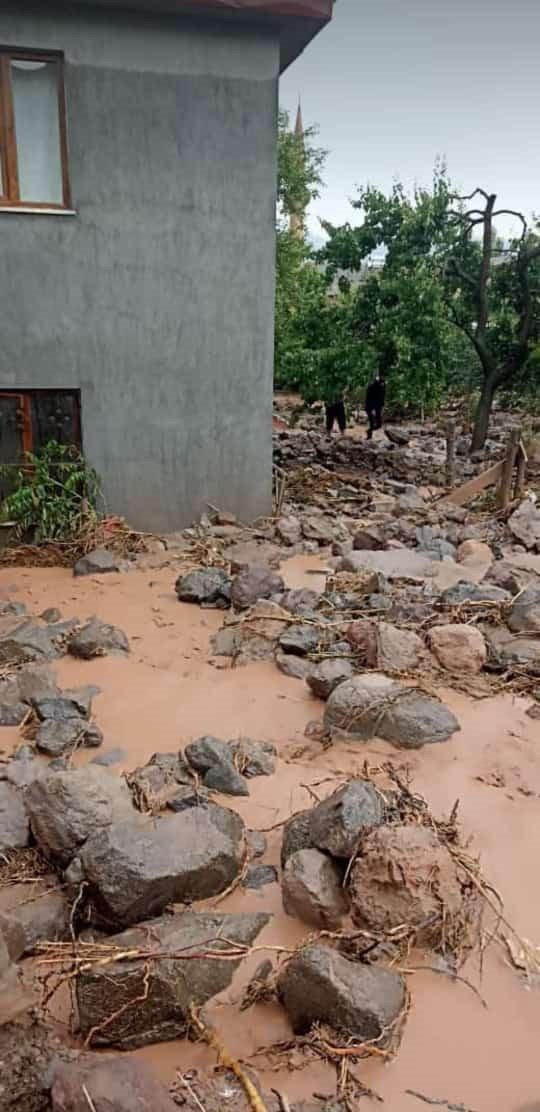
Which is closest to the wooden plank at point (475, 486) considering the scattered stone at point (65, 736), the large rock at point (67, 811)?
the scattered stone at point (65, 736)

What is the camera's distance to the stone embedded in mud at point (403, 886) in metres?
3.36

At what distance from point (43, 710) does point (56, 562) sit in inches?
142

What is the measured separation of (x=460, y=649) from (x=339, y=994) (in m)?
3.46

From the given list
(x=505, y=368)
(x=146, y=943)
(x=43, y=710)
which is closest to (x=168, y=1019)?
(x=146, y=943)

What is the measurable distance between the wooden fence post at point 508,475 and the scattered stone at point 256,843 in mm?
7488

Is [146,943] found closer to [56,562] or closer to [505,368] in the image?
[56,562]

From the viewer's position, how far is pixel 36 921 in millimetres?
3303

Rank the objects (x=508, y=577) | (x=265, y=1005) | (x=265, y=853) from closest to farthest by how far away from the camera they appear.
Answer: (x=265, y=1005) → (x=265, y=853) → (x=508, y=577)

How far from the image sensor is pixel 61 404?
8664mm

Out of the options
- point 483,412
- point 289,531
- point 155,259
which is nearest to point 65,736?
point 289,531

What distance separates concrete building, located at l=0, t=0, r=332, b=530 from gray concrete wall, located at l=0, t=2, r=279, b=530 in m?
0.02

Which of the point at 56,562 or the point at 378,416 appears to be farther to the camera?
the point at 378,416

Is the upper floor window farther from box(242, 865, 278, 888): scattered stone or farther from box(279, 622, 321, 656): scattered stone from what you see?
box(242, 865, 278, 888): scattered stone

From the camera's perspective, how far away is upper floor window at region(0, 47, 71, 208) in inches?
309
